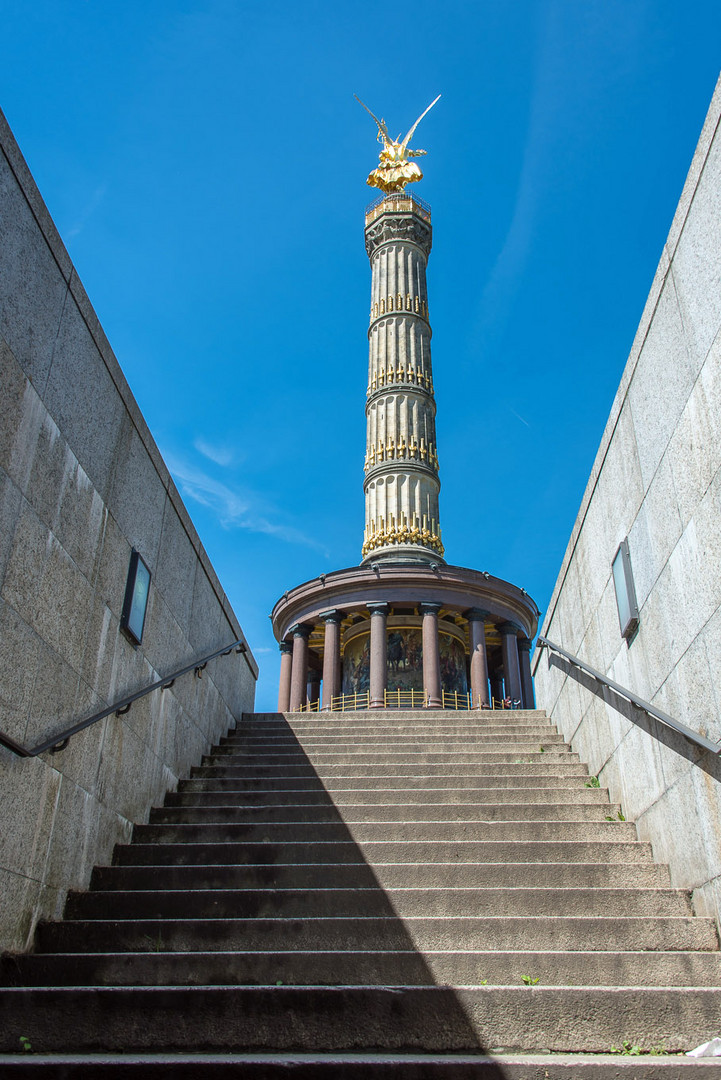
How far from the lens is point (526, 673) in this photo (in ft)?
84.2

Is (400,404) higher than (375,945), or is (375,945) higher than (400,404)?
(400,404)

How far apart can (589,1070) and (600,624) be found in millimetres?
4685

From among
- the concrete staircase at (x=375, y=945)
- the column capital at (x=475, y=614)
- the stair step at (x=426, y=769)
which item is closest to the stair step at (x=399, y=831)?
the concrete staircase at (x=375, y=945)

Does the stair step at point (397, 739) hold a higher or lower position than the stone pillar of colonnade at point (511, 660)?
lower

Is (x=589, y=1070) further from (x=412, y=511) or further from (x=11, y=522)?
(x=412, y=511)

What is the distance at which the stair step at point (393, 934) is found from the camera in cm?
517

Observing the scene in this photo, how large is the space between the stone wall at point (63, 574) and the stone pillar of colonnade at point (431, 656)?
1488cm

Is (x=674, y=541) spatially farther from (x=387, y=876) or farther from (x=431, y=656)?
(x=431, y=656)

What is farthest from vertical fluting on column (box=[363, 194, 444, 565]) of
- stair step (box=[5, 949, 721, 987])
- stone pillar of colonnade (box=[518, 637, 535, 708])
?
stair step (box=[5, 949, 721, 987])

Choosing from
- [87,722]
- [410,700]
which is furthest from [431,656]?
[87,722]

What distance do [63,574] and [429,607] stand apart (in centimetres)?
1862

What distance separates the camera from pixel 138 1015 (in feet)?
13.7

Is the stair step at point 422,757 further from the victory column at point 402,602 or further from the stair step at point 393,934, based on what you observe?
the victory column at point 402,602

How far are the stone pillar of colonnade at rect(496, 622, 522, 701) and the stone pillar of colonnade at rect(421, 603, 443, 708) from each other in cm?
230
